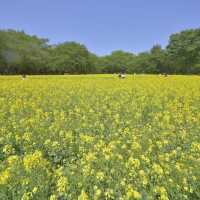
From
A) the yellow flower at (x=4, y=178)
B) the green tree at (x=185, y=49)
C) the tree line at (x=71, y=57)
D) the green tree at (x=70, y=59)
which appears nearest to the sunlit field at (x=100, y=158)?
the yellow flower at (x=4, y=178)

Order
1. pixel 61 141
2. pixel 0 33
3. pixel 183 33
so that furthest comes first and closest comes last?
pixel 183 33
pixel 0 33
pixel 61 141

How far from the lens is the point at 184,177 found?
17.5ft

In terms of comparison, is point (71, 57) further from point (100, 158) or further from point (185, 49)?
point (100, 158)

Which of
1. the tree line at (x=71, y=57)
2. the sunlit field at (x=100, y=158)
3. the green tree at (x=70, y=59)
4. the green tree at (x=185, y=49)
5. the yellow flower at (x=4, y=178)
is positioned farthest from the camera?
the green tree at (x=70, y=59)

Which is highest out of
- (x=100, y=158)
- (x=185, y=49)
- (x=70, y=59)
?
(x=100, y=158)

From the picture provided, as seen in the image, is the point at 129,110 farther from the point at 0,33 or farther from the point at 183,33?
the point at 183,33

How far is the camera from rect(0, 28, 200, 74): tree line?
7338 cm

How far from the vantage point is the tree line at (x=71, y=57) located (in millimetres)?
73375

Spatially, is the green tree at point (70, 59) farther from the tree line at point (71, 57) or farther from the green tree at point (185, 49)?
the green tree at point (185, 49)

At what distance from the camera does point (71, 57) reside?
90.6 meters

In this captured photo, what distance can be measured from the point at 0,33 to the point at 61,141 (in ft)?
227

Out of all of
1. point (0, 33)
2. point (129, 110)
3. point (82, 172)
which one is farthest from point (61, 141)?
point (0, 33)

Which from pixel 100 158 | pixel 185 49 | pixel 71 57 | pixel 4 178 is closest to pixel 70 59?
pixel 71 57

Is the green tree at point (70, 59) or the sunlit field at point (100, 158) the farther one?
the green tree at point (70, 59)
